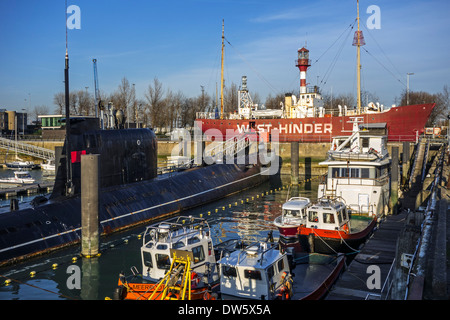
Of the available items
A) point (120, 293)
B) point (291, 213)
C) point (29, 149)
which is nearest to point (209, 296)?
point (120, 293)

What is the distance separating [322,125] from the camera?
5228 centimetres

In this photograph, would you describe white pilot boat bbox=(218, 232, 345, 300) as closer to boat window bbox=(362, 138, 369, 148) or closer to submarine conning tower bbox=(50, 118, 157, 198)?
submarine conning tower bbox=(50, 118, 157, 198)

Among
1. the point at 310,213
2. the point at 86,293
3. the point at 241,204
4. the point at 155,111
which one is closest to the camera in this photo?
the point at 86,293

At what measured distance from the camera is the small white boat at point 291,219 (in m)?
19.6

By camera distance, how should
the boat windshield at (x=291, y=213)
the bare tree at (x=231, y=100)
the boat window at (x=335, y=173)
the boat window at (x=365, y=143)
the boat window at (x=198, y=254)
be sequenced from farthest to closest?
the bare tree at (x=231, y=100)
the boat window at (x=365, y=143)
the boat window at (x=335, y=173)
the boat windshield at (x=291, y=213)
the boat window at (x=198, y=254)

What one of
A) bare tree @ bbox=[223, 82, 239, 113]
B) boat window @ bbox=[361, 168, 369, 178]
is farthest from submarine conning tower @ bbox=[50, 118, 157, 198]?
bare tree @ bbox=[223, 82, 239, 113]

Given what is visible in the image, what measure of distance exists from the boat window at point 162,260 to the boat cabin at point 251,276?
2109 mm

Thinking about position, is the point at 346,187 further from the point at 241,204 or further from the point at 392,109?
the point at 392,109

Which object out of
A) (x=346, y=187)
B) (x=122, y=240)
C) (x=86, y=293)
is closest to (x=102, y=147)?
(x=122, y=240)

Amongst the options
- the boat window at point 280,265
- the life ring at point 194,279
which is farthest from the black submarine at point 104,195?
the boat window at point 280,265

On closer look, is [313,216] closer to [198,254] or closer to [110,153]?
[198,254]

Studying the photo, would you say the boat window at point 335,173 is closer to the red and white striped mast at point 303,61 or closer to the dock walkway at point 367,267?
the dock walkway at point 367,267

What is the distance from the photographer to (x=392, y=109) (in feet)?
155
